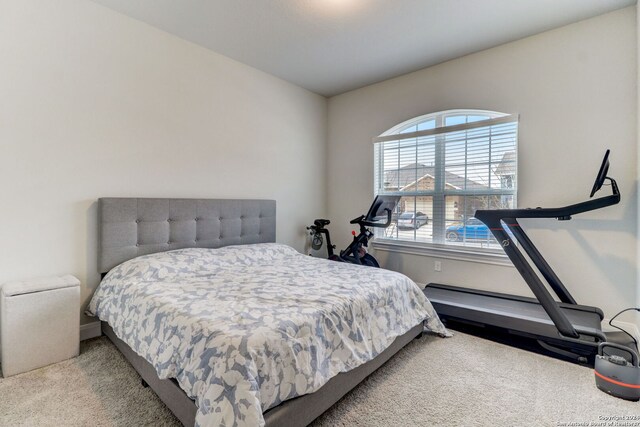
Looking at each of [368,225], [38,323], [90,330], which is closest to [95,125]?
[38,323]

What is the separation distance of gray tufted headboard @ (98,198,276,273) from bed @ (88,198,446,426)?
0.03 ft

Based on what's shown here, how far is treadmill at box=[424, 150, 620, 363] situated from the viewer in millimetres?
2258

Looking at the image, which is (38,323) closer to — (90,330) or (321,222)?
(90,330)

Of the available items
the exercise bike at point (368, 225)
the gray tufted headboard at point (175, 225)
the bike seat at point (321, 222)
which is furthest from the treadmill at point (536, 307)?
the gray tufted headboard at point (175, 225)

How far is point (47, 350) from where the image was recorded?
7.07ft

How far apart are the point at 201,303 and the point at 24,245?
160cm

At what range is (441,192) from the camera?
3658mm

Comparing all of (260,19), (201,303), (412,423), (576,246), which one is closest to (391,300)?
(412,423)

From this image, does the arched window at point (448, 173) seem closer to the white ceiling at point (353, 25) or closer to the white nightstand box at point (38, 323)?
the white ceiling at point (353, 25)

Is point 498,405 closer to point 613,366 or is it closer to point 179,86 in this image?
point 613,366

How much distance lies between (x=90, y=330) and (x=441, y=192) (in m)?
3.74

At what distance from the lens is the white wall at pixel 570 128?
8.52 feet

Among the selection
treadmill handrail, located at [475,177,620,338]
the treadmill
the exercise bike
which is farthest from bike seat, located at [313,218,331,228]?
treadmill handrail, located at [475,177,620,338]

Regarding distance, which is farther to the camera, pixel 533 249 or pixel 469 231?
pixel 469 231
